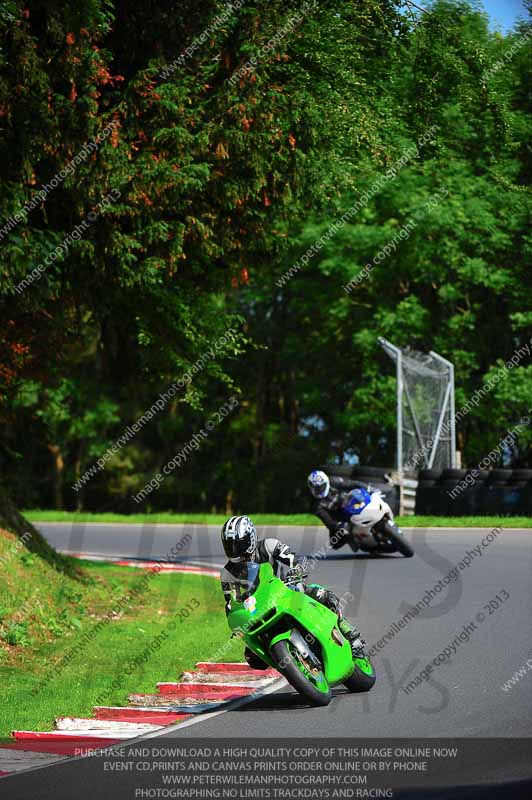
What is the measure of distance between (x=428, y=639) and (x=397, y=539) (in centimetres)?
721

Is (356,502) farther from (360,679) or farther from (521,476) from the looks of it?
(360,679)

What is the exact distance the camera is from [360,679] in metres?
9.60

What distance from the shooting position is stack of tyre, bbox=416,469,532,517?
26281 mm

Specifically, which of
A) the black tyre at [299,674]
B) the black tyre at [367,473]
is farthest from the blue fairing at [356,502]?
the black tyre at [299,674]

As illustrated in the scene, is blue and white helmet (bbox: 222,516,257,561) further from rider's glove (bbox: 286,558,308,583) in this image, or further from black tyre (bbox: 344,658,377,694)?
black tyre (bbox: 344,658,377,694)

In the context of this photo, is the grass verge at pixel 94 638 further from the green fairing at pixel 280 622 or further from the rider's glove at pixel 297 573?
the rider's glove at pixel 297 573

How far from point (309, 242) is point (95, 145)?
86.2 ft

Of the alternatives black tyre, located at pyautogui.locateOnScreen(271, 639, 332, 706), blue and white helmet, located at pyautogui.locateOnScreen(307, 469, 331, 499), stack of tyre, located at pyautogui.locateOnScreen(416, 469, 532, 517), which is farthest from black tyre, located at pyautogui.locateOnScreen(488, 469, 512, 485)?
black tyre, located at pyautogui.locateOnScreen(271, 639, 332, 706)

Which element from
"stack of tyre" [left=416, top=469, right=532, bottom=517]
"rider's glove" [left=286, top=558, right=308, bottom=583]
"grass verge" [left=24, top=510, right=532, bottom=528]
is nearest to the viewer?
"rider's glove" [left=286, top=558, right=308, bottom=583]

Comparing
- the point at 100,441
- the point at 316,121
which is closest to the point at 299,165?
the point at 316,121

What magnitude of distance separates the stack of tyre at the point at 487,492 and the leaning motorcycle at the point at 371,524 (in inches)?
287

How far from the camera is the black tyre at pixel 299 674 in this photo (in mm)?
8828

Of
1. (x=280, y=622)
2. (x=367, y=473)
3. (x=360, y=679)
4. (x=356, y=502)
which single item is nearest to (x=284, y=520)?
(x=367, y=473)

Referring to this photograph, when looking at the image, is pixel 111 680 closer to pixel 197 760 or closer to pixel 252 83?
pixel 197 760
